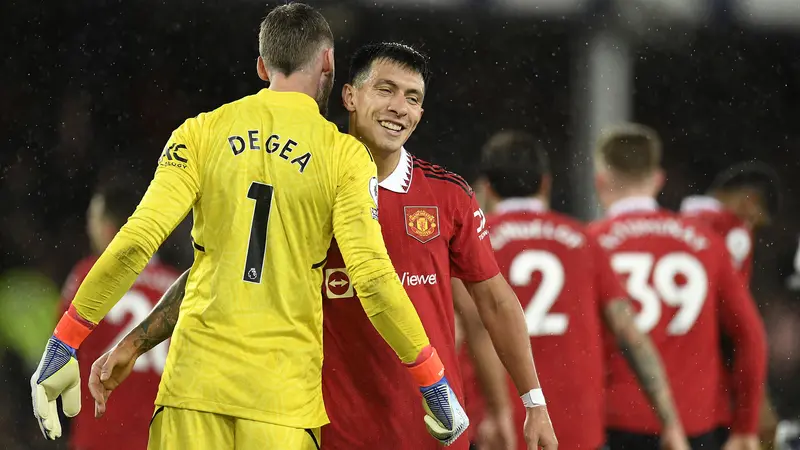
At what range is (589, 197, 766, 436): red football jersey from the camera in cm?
473

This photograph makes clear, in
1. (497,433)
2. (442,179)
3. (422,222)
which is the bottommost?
(497,433)

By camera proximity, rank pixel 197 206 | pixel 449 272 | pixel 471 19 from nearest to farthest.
Answer: pixel 197 206 → pixel 449 272 → pixel 471 19

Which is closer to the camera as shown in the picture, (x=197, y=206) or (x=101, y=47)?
(x=197, y=206)

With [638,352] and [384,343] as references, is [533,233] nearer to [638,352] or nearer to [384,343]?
[638,352]

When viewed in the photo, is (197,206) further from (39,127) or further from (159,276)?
(39,127)

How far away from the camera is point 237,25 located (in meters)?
8.68

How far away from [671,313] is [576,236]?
28.8 inches

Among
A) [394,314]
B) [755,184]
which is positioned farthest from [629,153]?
[394,314]

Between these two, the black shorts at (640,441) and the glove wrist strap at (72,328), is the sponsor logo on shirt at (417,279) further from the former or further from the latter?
the black shorts at (640,441)

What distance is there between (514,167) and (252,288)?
2.09 metres

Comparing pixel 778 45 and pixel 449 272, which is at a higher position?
pixel 778 45

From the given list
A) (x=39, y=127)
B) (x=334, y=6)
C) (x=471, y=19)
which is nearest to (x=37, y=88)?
(x=39, y=127)

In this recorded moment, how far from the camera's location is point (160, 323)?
2.73 m

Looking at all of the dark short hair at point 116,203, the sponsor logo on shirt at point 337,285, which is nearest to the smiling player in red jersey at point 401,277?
the sponsor logo on shirt at point 337,285
